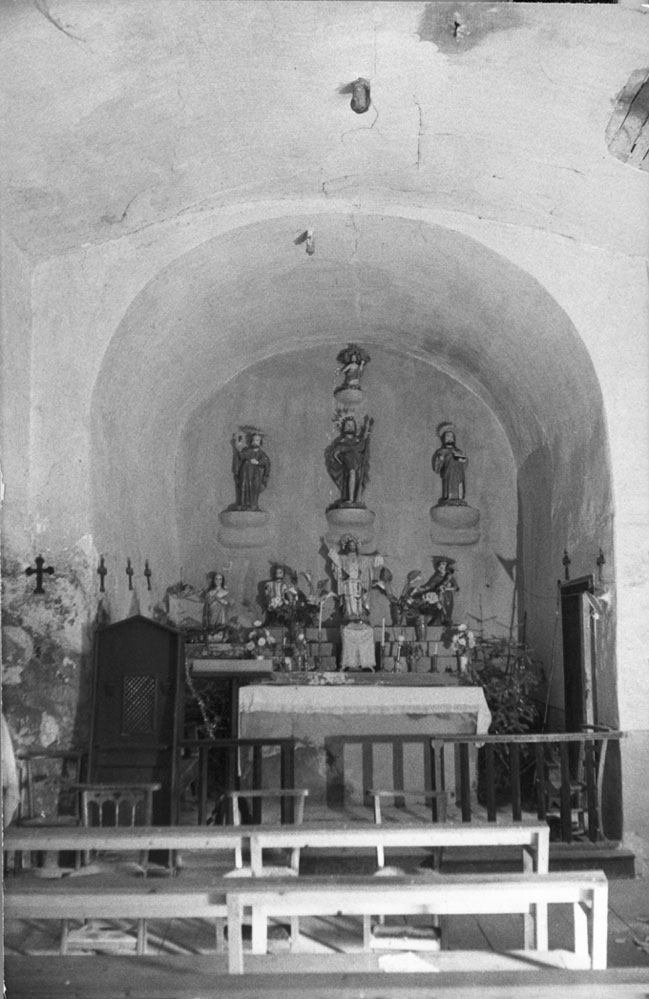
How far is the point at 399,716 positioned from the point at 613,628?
1509mm

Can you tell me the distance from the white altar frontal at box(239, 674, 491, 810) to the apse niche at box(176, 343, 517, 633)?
315 cm

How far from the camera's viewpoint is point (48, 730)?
19.2 feet

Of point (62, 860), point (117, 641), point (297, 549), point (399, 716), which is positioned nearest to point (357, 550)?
point (297, 549)

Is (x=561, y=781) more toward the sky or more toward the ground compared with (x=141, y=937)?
more toward the sky

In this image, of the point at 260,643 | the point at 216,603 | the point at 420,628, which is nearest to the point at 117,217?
the point at 260,643

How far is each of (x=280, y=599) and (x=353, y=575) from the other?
75cm

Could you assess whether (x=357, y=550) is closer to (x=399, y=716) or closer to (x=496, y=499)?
(x=496, y=499)

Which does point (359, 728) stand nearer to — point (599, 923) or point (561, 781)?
point (561, 781)

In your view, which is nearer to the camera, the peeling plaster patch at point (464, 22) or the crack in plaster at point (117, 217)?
the peeling plaster patch at point (464, 22)

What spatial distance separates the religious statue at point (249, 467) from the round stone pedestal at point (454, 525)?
69.1 inches

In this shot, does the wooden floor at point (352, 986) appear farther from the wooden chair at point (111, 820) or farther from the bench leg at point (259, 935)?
the wooden chair at point (111, 820)

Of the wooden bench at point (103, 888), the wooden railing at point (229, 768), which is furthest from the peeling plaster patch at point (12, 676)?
the wooden bench at point (103, 888)

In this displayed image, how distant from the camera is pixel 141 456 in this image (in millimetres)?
8281

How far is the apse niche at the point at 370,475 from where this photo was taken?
9969mm
